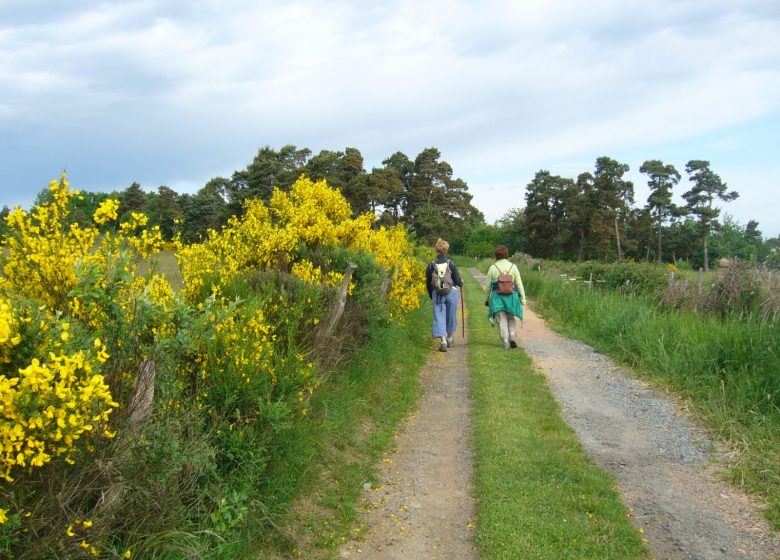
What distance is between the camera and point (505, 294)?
10062 mm

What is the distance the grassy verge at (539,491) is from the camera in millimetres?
3811

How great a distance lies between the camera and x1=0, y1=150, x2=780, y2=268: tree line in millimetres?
42562

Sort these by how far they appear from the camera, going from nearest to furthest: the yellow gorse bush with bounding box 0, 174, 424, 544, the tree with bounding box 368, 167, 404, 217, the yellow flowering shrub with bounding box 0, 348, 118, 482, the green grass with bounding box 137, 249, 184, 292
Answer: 1. the yellow flowering shrub with bounding box 0, 348, 118, 482
2. the yellow gorse bush with bounding box 0, 174, 424, 544
3. the green grass with bounding box 137, 249, 184, 292
4. the tree with bounding box 368, 167, 404, 217

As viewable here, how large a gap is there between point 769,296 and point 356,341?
656 centimetres

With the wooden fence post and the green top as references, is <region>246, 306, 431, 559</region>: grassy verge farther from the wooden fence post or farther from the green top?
the green top

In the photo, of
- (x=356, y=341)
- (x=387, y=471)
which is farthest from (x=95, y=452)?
(x=356, y=341)

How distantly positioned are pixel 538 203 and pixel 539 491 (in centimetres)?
6522

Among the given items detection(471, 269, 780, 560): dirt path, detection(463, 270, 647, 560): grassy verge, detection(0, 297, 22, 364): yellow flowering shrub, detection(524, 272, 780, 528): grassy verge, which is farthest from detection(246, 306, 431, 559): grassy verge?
detection(524, 272, 780, 528): grassy verge

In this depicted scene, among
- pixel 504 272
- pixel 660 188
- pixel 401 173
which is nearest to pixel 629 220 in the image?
pixel 660 188

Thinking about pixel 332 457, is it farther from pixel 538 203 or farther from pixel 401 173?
pixel 538 203

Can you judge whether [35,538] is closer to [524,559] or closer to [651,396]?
[524,559]

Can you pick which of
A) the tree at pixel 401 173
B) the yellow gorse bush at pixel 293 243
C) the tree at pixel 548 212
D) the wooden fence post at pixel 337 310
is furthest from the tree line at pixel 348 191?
the wooden fence post at pixel 337 310

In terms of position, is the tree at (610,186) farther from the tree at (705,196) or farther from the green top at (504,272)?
the green top at (504,272)

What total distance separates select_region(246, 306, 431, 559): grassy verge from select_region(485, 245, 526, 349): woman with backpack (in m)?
2.63
